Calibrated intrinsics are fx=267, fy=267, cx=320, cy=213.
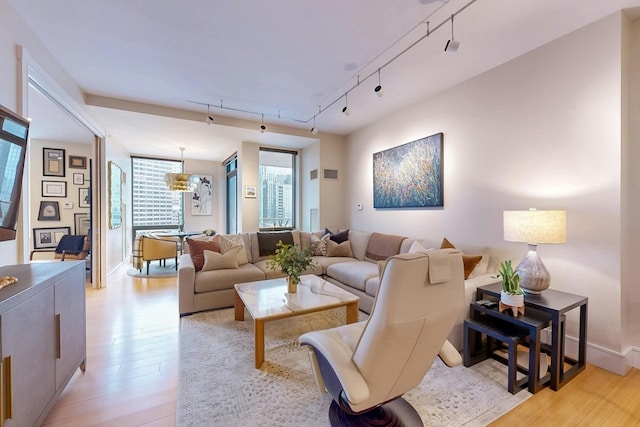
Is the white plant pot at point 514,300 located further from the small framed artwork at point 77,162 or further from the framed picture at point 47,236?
the framed picture at point 47,236

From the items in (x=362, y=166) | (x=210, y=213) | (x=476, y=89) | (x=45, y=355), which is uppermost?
(x=476, y=89)

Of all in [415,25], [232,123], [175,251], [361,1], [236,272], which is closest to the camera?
[361,1]

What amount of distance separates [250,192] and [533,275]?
4.57 m

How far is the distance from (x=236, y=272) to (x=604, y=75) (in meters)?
3.93

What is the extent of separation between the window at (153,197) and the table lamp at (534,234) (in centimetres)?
727

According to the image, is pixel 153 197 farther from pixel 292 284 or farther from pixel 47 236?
pixel 292 284

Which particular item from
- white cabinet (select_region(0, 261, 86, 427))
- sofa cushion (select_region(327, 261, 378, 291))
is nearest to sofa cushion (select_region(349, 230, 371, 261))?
sofa cushion (select_region(327, 261, 378, 291))

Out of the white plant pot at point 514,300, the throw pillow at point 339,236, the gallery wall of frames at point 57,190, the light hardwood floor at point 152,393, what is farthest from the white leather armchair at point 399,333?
the gallery wall of frames at point 57,190

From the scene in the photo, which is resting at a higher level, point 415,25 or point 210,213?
point 415,25

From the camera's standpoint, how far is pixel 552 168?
93.7 inches

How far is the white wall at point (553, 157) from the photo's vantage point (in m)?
2.06

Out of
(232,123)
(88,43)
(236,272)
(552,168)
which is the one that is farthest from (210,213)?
(552,168)

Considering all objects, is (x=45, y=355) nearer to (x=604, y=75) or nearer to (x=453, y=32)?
(x=453, y=32)

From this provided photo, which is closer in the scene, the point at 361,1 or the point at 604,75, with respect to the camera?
the point at 361,1
